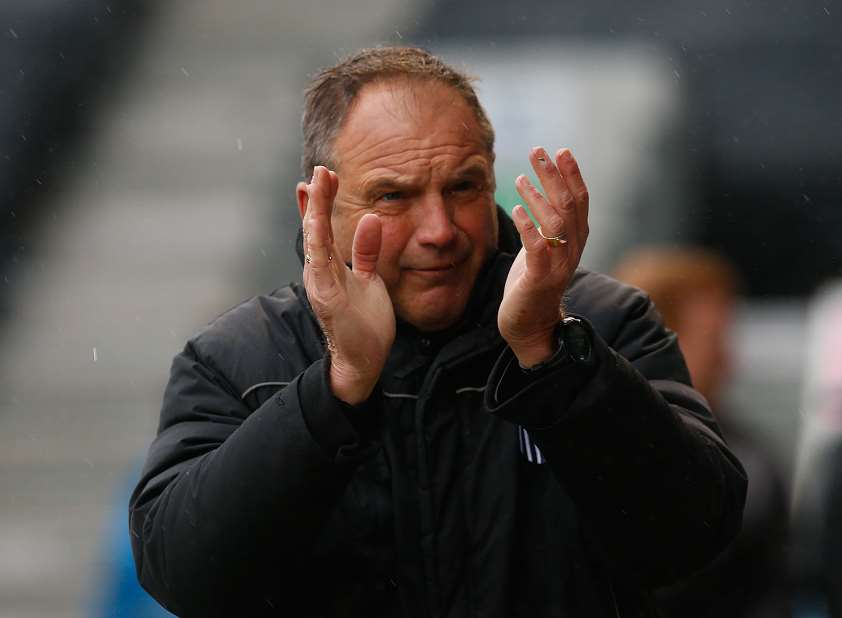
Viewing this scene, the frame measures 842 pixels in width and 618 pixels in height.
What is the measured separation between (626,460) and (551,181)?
18.6 inches

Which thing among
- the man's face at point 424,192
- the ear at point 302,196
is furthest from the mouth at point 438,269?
the ear at point 302,196

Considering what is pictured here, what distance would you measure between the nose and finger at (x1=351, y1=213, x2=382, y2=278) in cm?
14

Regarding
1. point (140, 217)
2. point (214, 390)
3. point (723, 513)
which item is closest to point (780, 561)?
point (723, 513)

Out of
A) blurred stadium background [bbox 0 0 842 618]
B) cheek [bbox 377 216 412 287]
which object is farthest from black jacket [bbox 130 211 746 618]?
blurred stadium background [bbox 0 0 842 618]

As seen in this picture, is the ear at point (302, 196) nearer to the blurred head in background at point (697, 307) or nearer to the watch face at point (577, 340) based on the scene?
the watch face at point (577, 340)

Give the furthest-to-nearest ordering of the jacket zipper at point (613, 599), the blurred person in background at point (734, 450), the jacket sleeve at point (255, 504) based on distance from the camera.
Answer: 1. the blurred person in background at point (734, 450)
2. the jacket zipper at point (613, 599)
3. the jacket sleeve at point (255, 504)

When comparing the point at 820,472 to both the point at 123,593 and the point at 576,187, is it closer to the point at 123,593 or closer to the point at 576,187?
the point at 123,593

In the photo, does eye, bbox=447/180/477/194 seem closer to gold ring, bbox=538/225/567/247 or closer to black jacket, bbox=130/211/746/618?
black jacket, bbox=130/211/746/618

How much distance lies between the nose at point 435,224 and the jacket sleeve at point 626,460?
310 millimetres

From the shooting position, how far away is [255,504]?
2.61 meters

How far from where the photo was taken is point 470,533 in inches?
108

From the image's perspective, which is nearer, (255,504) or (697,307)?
(255,504)

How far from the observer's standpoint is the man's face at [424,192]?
2850 millimetres

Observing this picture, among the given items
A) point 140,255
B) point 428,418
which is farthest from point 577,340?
point 140,255
